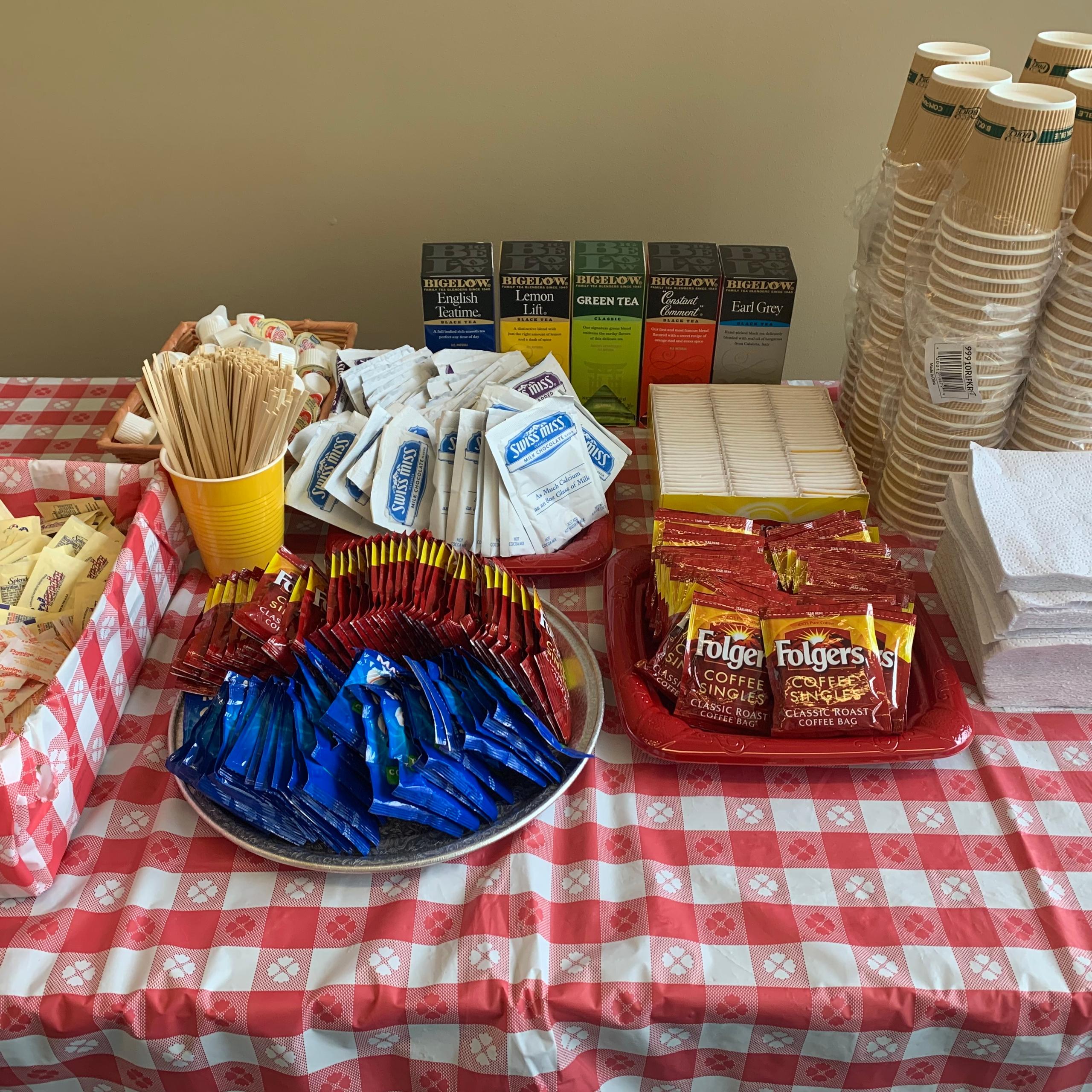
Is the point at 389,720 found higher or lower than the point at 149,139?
lower

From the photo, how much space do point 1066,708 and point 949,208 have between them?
611 millimetres

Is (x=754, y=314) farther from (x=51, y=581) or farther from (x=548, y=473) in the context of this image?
(x=51, y=581)

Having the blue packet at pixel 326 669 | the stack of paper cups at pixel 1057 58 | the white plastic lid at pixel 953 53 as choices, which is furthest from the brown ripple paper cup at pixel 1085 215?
the blue packet at pixel 326 669

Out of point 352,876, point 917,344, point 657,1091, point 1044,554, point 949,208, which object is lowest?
point 657,1091

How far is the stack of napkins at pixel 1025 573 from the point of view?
95cm

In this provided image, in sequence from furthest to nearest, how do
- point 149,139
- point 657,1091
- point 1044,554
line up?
point 149,139 → point 1044,554 → point 657,1091

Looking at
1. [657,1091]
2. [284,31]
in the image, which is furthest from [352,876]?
[284,31]

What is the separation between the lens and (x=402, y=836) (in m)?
0.88

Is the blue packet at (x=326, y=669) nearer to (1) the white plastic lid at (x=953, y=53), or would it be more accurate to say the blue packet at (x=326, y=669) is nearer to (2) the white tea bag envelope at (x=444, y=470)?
(2) the white tea bag envelope at (x=444, y=470)

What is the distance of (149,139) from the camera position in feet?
6.22

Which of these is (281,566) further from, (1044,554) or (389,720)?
(1044,554)

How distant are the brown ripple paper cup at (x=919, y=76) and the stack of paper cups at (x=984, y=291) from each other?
195 millimetres

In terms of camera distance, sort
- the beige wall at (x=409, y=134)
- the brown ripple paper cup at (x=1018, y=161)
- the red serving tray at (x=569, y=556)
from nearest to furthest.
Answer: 1. the brown ripple paper cup at (x=1018, y=161)
2. the red serving tray at (x=569, y=556)
3. the beige wall at (x=409, y=134)

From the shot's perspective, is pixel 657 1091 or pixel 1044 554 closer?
pixel 657 1091
